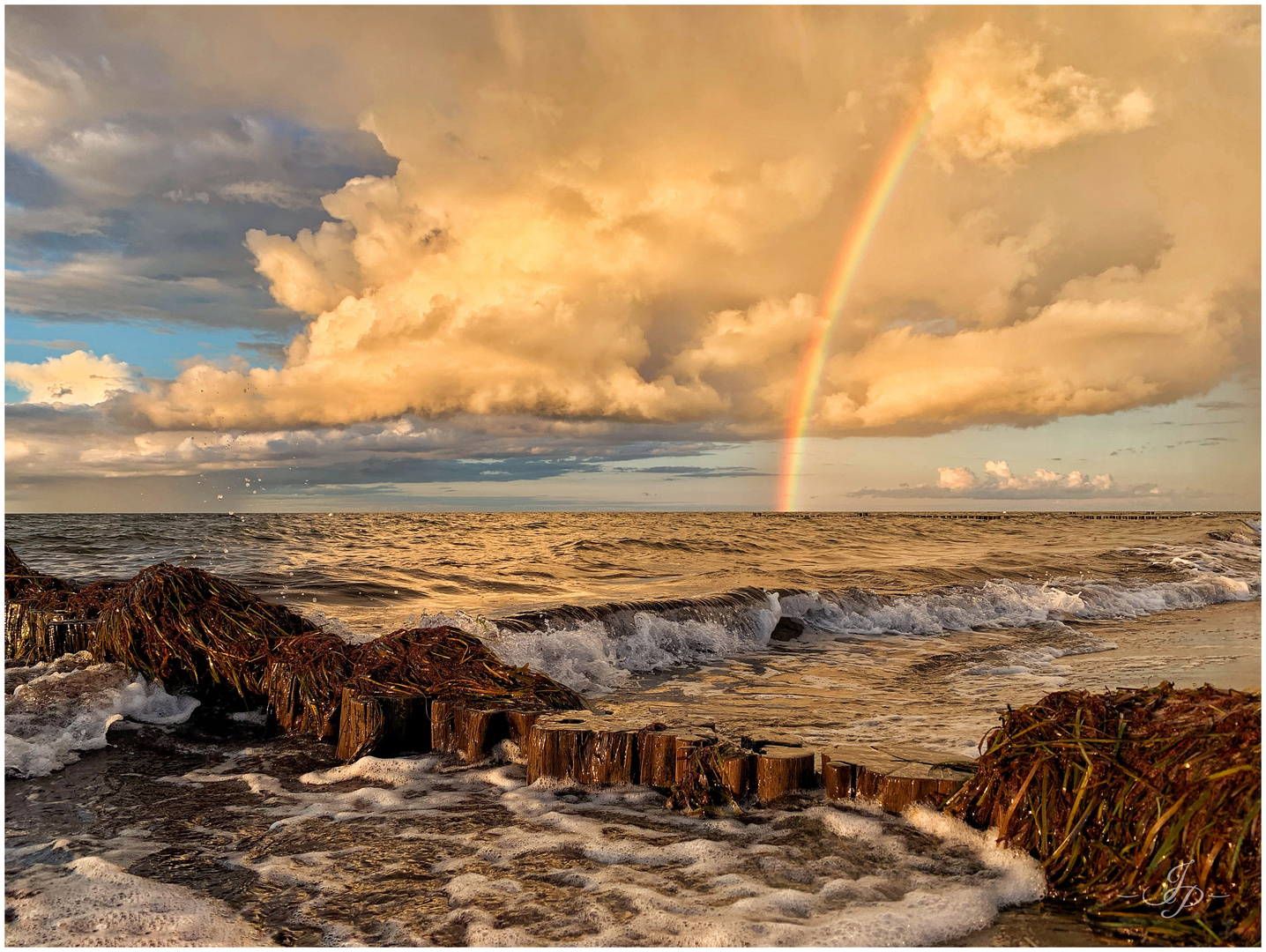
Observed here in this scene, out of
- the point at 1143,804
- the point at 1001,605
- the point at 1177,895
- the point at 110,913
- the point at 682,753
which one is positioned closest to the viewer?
the point at 1177,895

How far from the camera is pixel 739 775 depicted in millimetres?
4664

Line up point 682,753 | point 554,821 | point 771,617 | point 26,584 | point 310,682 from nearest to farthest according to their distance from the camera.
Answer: point 554,821, point 682,753, point 310,682, point 26,584, point 771,617

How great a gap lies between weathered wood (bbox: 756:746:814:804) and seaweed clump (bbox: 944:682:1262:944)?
1020 mm

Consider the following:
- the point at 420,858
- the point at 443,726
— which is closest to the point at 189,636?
the point at 443,726

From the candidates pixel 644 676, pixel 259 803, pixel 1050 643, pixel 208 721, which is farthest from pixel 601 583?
pixel 259 803

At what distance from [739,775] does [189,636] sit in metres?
5.16

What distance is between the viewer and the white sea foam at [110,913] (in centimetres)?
324

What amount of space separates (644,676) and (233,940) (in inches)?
294

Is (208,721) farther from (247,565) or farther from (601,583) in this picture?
(247,565)

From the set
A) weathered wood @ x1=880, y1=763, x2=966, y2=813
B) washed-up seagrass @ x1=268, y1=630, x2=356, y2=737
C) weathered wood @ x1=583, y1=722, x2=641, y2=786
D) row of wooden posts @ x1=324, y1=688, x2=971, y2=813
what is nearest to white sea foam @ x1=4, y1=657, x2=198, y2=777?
washed-up seagrass @ x1=268, y1=630, x2=356, y2=737

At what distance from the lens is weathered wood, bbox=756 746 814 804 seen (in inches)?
181

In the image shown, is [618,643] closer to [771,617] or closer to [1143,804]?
[771,617]

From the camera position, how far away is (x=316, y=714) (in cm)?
627

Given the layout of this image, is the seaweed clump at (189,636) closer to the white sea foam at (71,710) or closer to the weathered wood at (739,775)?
the white sea foam at (71,710)
